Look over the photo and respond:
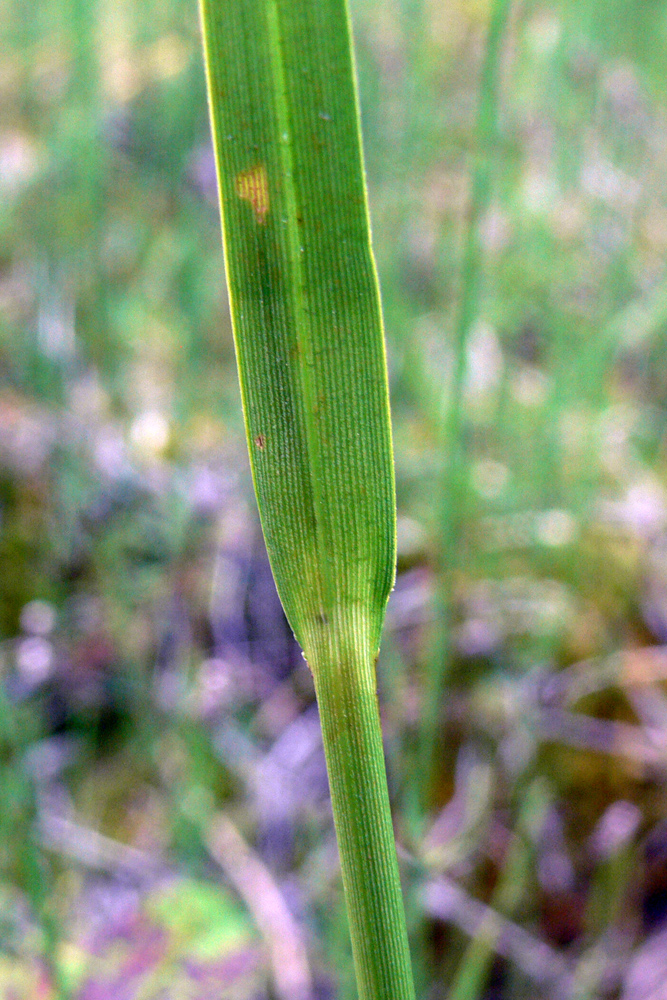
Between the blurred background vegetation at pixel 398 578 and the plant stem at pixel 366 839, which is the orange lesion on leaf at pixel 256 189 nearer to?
the plant stem at pixel 366 839

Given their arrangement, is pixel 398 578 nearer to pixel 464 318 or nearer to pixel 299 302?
pixel 464 318

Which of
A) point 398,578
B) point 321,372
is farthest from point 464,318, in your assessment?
point 398,578

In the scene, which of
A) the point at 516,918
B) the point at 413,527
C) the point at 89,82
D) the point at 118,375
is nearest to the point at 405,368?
the point at 413,527

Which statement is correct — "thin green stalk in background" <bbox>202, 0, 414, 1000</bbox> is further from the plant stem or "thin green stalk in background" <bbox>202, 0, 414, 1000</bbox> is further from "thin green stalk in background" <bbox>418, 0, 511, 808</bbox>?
"thin green stalk in background" <bbox>418, 0, 511, 808</bbox>

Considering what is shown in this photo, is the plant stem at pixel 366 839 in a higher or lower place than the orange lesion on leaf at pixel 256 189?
lower

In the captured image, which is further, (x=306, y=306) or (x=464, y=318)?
(x=464, y=318)

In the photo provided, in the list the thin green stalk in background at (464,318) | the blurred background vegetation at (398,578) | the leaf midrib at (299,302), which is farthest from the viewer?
the blurred background vegetation at (398,578)

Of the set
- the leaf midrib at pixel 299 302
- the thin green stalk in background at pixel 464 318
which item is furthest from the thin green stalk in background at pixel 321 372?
the thin green stalk in background at pixel 464 318
